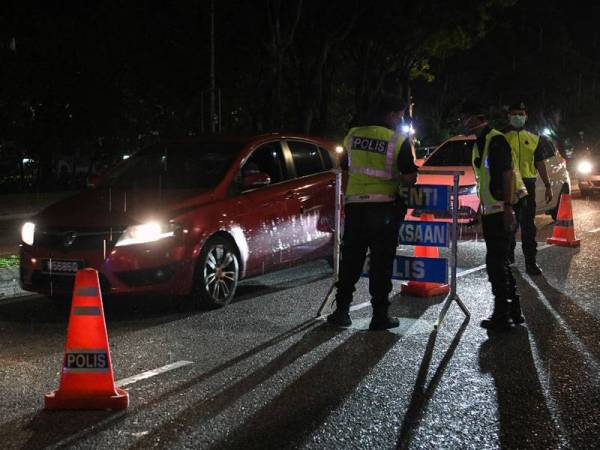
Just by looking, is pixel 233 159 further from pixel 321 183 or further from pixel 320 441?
pixel 320 441

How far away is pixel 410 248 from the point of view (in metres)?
11.6

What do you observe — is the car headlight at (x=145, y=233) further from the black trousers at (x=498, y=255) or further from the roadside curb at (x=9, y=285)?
the black trousers at (x=498, y=255)

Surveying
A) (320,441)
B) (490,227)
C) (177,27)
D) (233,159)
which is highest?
(177,27)

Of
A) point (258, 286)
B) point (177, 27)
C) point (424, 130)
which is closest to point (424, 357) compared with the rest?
point (258, 286)

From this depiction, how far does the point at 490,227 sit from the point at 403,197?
Answer: 30.3 inches

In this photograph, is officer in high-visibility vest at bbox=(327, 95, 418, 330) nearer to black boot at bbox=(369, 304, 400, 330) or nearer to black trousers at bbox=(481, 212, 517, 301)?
black boot at bbox=(369, 304, 400, 330)

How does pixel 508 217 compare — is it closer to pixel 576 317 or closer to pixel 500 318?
pixel 500 318

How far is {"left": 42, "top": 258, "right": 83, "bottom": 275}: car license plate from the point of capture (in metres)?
6.79

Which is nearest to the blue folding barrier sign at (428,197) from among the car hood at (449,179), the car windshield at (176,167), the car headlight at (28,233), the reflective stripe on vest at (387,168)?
the reflective stripe on vest at (387,168)

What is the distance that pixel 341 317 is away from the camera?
663 cm

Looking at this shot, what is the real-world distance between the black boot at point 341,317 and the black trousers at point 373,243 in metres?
0.02

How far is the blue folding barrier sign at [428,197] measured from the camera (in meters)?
6.64

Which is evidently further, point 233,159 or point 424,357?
point 233,159

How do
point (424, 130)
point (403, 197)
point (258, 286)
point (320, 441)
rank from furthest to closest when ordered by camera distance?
point (424, 130), point (258, 286), point (403, 197), point (320, 441)
